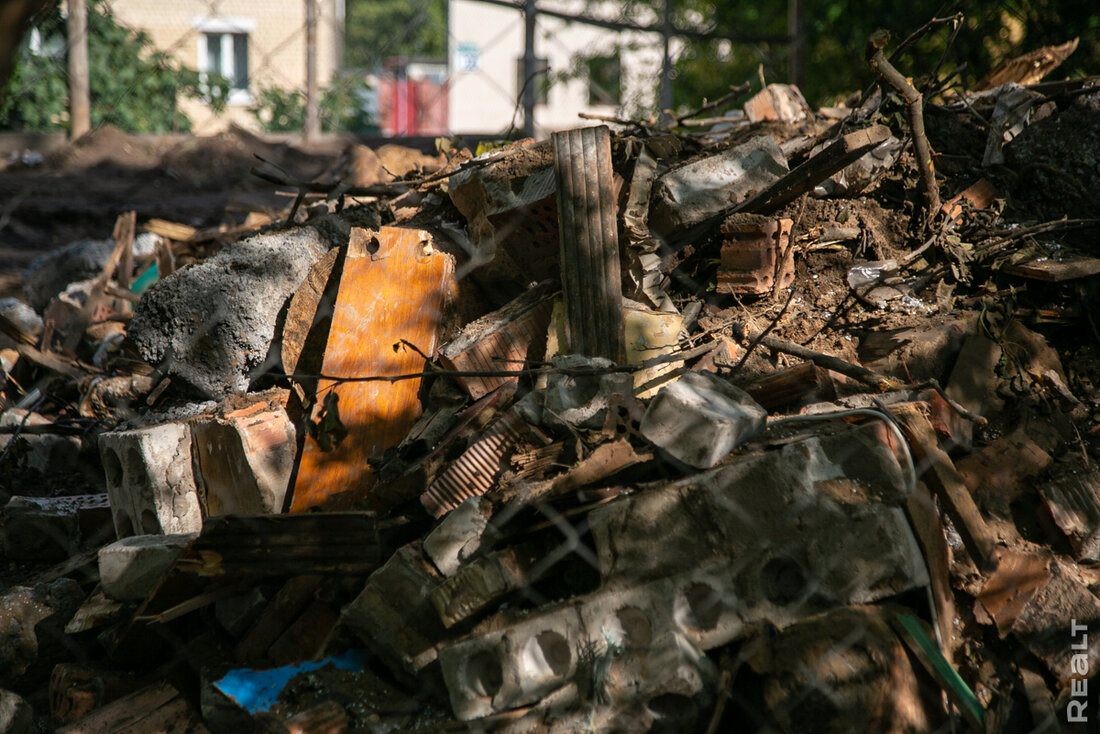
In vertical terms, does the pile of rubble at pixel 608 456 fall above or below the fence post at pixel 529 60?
below

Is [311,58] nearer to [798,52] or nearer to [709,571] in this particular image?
[798,52]

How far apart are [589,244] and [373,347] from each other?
0.64 m

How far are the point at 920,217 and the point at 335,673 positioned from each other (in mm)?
2140

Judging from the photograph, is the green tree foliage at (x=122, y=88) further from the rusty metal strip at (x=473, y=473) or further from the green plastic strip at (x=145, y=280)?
the rusty metal strip at (x=473, y=473)

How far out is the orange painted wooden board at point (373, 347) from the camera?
2090 millimetres

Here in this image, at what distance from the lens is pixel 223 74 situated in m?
8.59

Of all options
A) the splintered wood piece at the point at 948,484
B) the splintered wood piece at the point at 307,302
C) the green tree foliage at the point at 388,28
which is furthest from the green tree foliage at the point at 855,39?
the splintered wood piece at the point at 307,302

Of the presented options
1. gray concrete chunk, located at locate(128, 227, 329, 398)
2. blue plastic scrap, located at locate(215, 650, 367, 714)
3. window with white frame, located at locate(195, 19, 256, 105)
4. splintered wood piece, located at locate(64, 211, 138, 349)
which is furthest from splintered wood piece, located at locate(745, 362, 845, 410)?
window with white frame, located at locate(195, 19, 256, 105)

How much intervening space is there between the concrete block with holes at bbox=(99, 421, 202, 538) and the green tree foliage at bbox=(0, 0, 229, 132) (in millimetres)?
6237

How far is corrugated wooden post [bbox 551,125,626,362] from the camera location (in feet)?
6.83

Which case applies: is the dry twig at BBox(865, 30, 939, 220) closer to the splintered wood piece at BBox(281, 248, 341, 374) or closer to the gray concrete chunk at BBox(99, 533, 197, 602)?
the splintered wood piece at BBox(281, 248, 341, 374)

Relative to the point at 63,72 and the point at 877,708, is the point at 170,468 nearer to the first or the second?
the point at 877,708

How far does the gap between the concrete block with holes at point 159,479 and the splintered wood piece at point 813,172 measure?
1681mm

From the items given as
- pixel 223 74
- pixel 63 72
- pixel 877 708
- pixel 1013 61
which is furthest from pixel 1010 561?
pixel 223 74
